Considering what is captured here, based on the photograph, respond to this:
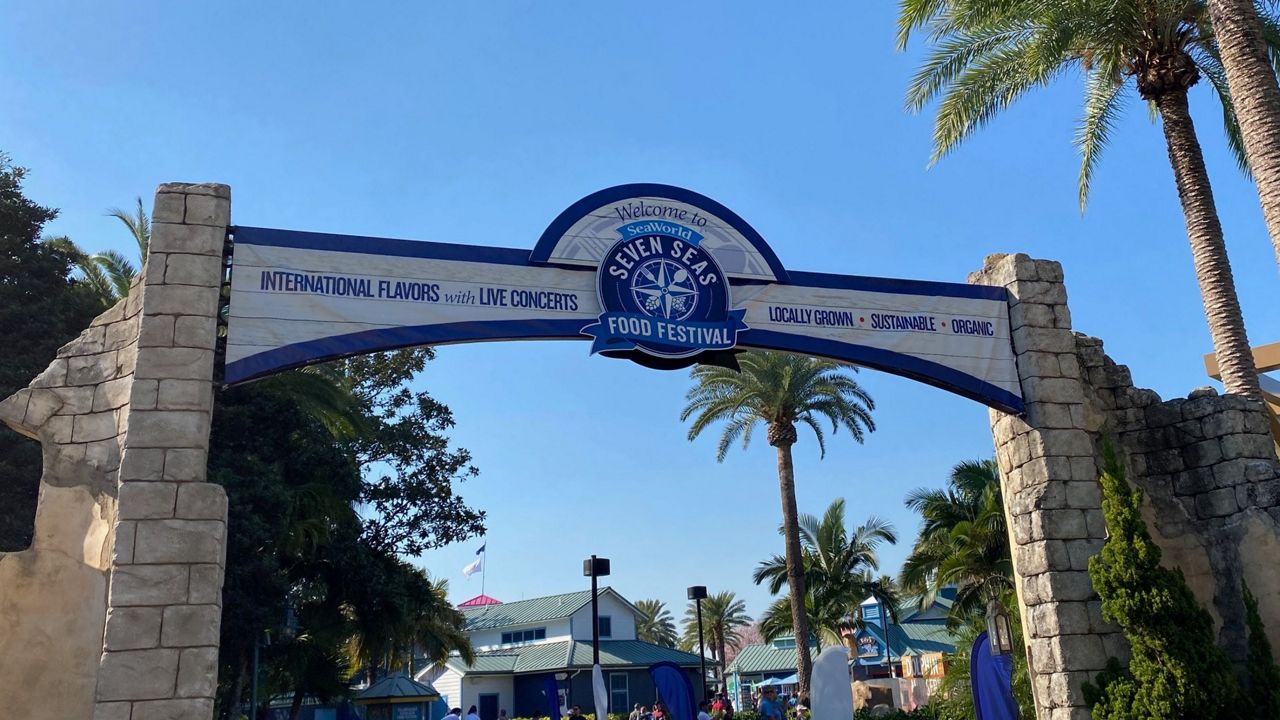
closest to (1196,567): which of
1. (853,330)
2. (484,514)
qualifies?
(853,330)

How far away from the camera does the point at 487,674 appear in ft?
134

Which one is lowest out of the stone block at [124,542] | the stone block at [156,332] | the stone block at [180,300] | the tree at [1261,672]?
the tree at [1261,672]

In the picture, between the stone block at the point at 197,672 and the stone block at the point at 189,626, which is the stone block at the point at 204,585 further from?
the stone block at the point at 197,672

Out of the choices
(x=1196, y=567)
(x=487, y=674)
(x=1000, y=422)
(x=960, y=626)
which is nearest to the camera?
(x=1196, y=567)

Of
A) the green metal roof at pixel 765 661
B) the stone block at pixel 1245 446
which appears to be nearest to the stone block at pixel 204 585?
the stone block at pixel 1245 446

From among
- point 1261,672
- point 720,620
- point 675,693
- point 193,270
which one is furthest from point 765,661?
point 193,270

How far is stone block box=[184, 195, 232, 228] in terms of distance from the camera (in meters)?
8.66

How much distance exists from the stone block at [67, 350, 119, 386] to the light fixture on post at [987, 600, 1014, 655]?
8.56m

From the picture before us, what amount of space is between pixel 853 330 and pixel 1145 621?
3747 mm

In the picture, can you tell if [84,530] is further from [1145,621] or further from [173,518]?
[1145,621]

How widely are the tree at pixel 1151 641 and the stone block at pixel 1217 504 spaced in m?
1.09

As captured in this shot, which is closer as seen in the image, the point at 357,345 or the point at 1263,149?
the point at 357,345

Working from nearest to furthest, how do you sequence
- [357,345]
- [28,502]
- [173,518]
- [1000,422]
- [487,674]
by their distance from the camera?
[173,518] < [357,345] < [1000,422] < [28,502] < [487,674]

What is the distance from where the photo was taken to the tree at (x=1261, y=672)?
9.16 meters
